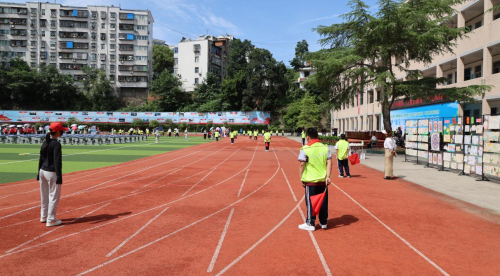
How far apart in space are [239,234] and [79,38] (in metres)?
85.3

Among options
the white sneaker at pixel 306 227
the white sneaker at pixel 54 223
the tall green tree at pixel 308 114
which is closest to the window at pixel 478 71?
the white sneaker at pixel 306 227

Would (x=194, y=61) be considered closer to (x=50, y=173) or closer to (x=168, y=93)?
(x=168, y=93)

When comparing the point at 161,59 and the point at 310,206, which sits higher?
the point at 161,59

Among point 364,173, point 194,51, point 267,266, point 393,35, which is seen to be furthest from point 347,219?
point 194,51

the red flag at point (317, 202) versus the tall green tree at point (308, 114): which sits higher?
the tall green tree at point (308, 114)

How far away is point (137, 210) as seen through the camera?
7953mm

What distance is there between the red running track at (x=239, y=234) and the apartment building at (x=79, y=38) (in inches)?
2887

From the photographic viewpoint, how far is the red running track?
475 cm

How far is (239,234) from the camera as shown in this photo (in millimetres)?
6176

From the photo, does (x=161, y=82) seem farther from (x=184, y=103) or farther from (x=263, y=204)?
(x=263, y=204)

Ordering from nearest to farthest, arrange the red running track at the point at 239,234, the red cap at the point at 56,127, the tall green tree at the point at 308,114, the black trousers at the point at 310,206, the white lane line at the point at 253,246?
the white lane line at the point at 253,246 → the red running track at the point at 239,234 → the black trousers at the point at 310,206 → the red cap at the point at 56,127 → the tall green tree at the point at 308,114

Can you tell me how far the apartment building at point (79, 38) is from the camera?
7625 centimetres

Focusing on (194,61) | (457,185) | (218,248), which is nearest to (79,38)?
(194,61)

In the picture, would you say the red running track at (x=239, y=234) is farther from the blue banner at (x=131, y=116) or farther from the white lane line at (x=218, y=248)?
the blue banner at (x=131, y=116)
